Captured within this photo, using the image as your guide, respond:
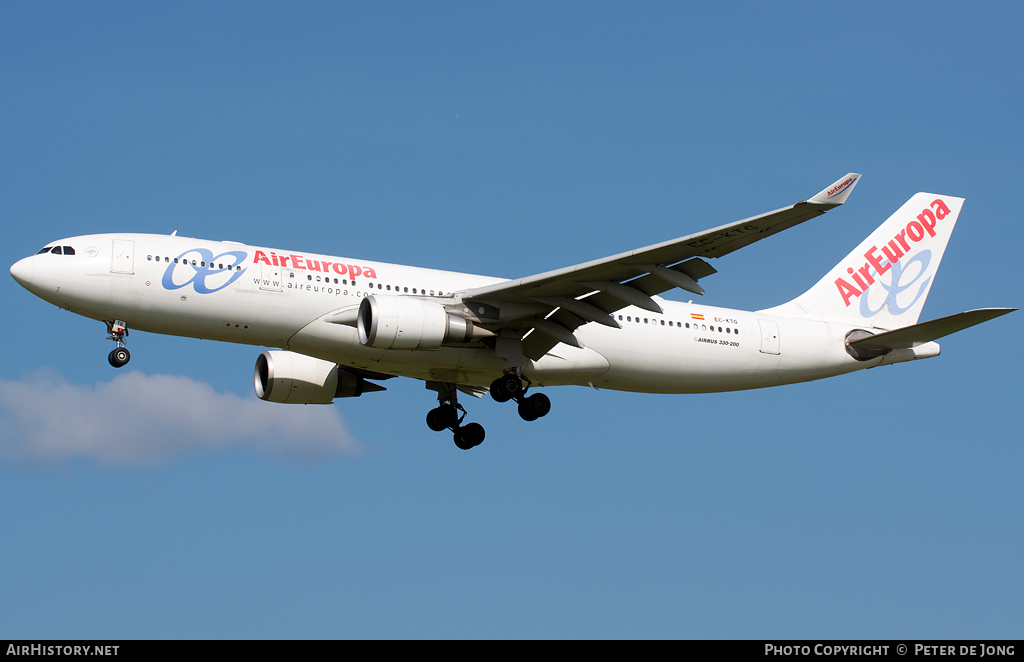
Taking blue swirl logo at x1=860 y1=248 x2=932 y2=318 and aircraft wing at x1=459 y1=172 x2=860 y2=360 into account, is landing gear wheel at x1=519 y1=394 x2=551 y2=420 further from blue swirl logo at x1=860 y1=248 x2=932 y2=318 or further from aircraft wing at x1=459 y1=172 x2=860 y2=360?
blue swirl logo at x1=860 y1=248 x2=932 y2=318

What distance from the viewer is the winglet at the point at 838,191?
22.4 metres

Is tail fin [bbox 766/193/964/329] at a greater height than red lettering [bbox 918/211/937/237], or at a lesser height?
lesser

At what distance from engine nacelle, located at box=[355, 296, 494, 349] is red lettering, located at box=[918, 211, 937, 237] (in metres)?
17.9

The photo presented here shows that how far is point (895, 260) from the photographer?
120ft

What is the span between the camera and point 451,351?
28844 mm

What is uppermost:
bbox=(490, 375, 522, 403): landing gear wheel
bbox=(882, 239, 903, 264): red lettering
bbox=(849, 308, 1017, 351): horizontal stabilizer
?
bbox=(882, 239, 903, 264): red lettering

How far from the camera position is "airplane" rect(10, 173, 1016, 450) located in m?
26.7

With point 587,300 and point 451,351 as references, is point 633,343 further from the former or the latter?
point 451,351

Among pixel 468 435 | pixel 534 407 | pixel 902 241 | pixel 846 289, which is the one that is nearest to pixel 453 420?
pixel 468 435

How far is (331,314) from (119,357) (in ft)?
16.9

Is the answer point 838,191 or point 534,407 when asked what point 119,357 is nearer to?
point 534,407

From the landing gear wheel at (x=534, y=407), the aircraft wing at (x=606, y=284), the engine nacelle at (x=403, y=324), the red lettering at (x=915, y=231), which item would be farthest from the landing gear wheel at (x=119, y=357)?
the red lettering at (x=915, y=231)

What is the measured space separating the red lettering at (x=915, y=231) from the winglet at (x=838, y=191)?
51.2ft

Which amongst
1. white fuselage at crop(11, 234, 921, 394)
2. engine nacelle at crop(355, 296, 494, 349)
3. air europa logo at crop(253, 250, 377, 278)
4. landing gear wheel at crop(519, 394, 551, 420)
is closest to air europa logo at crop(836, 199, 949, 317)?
white fuselage at crop(11, 234, 921, 394)
